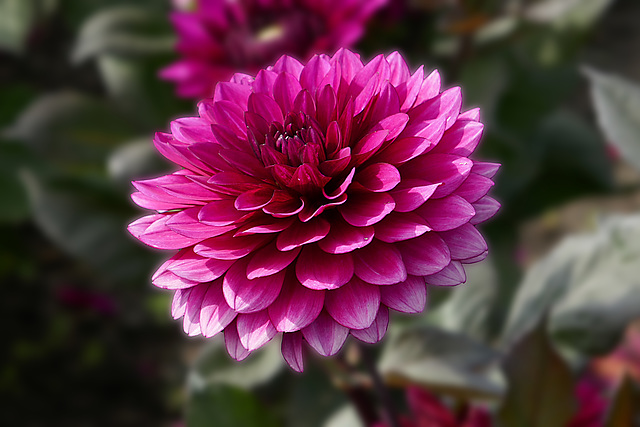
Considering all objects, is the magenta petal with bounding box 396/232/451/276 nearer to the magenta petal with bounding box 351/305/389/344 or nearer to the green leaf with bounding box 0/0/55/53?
the magenta petal with bounding box 351/305/389/344

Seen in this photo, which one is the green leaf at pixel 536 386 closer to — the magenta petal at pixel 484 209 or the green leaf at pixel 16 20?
the magenta petal at pixel 484 209

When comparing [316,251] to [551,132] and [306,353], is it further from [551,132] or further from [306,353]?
[551,132]

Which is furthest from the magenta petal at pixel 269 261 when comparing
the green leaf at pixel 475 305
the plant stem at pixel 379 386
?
the green leaf at pixel 475 305

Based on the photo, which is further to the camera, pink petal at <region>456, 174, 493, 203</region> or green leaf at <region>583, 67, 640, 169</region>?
green leaf at <region>583, 67, 640, 169</region>

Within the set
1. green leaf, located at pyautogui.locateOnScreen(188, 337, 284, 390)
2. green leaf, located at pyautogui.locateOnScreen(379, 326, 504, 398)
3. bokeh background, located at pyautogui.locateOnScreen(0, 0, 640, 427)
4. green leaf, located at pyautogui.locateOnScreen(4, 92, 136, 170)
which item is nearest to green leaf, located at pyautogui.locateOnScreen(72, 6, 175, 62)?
bokeh background, located at pyautogui.locateOnScreen(0, 0, 640, 427)

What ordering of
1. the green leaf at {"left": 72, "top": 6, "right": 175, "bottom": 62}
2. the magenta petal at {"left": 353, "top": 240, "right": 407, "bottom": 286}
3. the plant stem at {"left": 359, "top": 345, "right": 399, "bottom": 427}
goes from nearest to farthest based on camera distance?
the magenta petal at {"left": 353, "top": 240, "right": 407, "bottom": 286}
the plant stem at {"left": 359, "top": 345, "right": 399, "bottom": 427}
the green leaf at {"left": 72, "top": 6, "right": 175, "bottom": 62}

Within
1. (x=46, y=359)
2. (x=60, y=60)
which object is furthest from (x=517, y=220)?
(x=60, y=60)

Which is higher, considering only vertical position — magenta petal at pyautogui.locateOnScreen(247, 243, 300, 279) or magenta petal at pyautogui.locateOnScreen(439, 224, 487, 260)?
magenta petal at pyautogui.locateOnScreen(247, 243, 300, 279)
